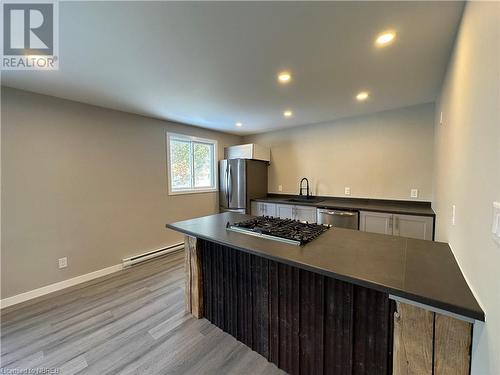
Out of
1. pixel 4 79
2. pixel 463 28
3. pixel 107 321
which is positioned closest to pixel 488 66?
pixel 463 28

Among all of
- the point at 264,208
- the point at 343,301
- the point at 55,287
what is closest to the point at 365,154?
the point at 264,208

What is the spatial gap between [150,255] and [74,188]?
1.56m

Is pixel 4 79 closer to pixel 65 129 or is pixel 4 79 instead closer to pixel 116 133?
pixel 65 129

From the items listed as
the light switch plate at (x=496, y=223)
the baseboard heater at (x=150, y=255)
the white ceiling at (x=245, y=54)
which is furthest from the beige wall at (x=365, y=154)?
the light switch plate at (x=496, y=223)

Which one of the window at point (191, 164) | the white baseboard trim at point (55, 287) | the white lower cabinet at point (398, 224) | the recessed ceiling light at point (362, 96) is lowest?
the white baseboard trim at point (55, 287)

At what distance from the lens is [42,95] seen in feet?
8.50

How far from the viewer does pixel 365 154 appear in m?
3.66

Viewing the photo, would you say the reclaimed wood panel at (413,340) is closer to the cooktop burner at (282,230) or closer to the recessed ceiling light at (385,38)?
the cooktop burner at (282,230)

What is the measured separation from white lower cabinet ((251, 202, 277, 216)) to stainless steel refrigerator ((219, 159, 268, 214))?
0.15m

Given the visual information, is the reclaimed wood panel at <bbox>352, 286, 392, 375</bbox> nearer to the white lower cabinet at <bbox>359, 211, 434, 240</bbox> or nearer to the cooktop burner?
the cooktop burner

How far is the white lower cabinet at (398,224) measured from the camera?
265 cm

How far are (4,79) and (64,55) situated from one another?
42.0 inches

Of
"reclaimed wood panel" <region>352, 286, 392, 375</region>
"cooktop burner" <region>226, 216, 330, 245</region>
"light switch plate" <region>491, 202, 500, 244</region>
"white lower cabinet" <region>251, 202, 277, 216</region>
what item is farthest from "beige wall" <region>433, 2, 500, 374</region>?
"white lower cabinet" <region>251, 202, 277, 216</region>

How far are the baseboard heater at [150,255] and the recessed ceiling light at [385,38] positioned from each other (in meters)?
4.09
